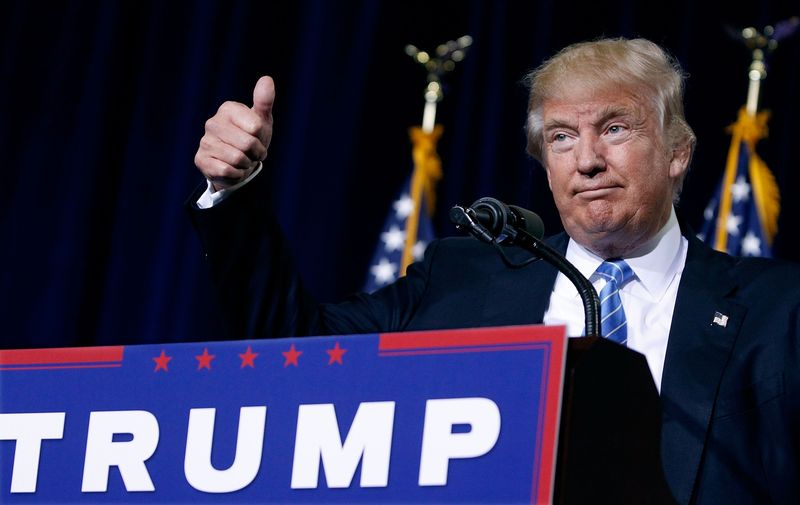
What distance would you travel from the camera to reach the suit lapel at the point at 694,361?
5.05 feet

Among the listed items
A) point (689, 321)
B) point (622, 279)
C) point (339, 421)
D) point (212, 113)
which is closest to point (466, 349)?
point (339, 421)

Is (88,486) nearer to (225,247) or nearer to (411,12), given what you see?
(225,247)

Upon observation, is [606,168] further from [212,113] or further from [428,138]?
[212,113]

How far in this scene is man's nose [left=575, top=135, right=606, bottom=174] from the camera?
1.96 metres

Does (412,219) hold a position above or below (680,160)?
below

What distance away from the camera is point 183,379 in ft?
4.02

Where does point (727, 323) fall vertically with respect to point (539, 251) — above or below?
below

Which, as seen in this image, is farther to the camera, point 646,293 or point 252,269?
point 646,293

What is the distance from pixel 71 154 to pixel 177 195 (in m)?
0.38

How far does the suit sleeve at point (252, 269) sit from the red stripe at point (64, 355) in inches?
15.7

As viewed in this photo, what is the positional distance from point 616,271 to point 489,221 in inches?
23.0

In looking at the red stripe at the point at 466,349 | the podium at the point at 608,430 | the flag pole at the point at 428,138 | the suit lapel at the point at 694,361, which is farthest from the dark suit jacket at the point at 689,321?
the flag pole at the point at 428,138

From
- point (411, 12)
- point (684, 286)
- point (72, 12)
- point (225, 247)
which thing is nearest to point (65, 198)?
point (72, 12)

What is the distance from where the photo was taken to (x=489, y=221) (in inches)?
55.9
